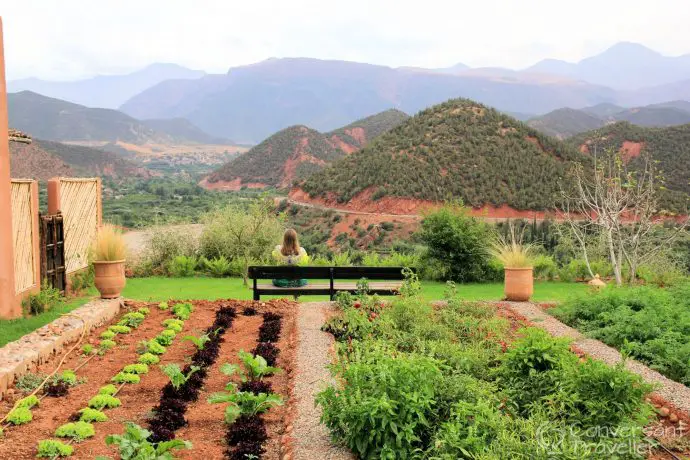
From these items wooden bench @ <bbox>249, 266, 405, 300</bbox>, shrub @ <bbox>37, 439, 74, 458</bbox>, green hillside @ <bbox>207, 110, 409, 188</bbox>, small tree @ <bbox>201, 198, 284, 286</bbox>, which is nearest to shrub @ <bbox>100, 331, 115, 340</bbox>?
wooden bench @ <bbox>249, 266, 405, 300</bbox>

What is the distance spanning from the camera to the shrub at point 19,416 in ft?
17.9

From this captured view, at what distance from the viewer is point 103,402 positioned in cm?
581

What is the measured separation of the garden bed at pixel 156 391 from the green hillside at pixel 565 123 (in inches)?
3315

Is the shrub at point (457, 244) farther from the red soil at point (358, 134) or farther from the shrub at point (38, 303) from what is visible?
the red soil at point (358, 134)

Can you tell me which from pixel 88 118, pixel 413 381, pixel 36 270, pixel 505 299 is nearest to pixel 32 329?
pixel 36 270

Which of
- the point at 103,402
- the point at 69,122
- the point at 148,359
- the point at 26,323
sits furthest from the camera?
the point at 69,122

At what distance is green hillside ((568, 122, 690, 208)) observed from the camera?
41906 millimetres

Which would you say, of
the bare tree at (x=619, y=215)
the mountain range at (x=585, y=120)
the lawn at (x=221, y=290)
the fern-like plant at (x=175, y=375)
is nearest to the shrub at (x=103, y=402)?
the fern-like plant at (x=175, y=375)

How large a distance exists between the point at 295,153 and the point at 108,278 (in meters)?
65.3

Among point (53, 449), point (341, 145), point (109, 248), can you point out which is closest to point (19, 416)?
point (53, 449)

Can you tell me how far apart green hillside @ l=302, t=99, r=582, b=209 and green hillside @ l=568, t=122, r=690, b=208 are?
4.71 metres

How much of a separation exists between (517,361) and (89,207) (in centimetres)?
1041

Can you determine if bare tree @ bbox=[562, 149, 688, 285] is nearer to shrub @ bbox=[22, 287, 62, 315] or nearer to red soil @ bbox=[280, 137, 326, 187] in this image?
shrub @ bbox=[22, 287, 62, 315]

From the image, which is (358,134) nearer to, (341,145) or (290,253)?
(341,145)
